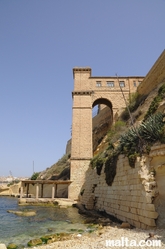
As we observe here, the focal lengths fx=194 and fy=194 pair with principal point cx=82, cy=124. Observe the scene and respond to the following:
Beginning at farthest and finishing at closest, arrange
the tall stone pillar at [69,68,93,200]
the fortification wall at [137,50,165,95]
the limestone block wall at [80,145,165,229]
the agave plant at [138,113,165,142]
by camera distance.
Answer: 1. the tall stone pillar at [69,68,93,200]
2. the fortification wall at [137,50,165,95]
3. the agave plant at [138,113,165,142]
4. the limestone block wall at [80,145,165,229]

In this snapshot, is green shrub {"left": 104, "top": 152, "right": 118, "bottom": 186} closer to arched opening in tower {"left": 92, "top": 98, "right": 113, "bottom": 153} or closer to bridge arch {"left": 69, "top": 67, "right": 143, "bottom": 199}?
bridge arch {"left": 69, "top": 67, "right": 143, "bottom": 199}

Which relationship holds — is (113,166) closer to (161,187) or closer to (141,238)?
(161,187)

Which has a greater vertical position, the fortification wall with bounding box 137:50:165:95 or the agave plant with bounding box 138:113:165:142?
the fortification wall with bounding box 137:50:165:95

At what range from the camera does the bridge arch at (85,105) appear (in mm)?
21438

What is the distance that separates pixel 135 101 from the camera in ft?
79.4

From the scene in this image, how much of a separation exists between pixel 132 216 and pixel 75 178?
1274 cm

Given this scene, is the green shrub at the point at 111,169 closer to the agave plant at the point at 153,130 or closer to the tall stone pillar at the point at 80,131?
the agave plant at the point at 153,130

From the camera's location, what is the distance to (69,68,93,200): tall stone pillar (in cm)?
2112

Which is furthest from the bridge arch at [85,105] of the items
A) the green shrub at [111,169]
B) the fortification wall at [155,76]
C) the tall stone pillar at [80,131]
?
the green shrub at [111,169]

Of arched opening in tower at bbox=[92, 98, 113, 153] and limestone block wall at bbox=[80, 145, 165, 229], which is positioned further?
arched opening in tower at bbox=[92, 98, 113, 153]

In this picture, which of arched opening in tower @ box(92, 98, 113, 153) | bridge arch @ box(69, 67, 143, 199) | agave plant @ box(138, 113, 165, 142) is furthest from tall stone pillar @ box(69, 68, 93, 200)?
agave plant @ box(138, 113, 165, 142)

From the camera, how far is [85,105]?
80.2ft

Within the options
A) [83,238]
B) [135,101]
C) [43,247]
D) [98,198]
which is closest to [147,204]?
[83,238]

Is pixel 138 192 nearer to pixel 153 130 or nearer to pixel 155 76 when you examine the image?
pixel 153 130
